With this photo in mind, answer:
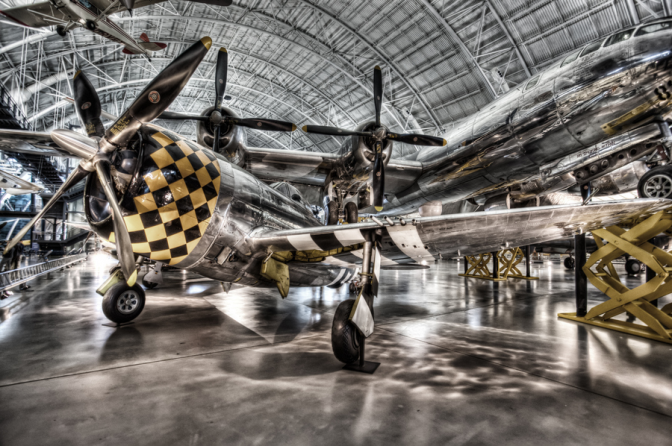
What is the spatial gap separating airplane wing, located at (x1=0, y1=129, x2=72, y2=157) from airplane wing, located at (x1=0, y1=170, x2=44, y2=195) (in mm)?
4398

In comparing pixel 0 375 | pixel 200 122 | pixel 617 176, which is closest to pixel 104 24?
pixel 200 122

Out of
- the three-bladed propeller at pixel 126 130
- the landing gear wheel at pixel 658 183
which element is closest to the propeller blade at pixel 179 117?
the three-bladed propeller at pixel 126 130

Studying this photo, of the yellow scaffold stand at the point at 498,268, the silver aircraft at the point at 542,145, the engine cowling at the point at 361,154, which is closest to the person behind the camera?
the silver aircraft at the point at 542,145

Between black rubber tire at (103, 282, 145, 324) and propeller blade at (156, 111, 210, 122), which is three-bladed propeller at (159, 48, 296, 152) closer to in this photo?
propeller blade at (156, 111, 210, 122)

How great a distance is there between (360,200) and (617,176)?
930 centimetres

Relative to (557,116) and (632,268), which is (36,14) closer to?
(557,116)

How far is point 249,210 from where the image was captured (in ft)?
14.7

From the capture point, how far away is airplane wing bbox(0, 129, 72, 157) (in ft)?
15.9

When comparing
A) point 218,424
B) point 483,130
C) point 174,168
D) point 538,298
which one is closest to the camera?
point 218,424

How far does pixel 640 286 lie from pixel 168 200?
6.59 meters

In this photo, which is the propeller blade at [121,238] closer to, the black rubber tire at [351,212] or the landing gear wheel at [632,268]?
the black rubber tire at [351,212]

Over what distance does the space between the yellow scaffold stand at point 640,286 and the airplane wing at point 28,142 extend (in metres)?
8.66

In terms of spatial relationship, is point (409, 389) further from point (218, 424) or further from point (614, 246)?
point (614, 246)

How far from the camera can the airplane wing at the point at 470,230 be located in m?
3.02
